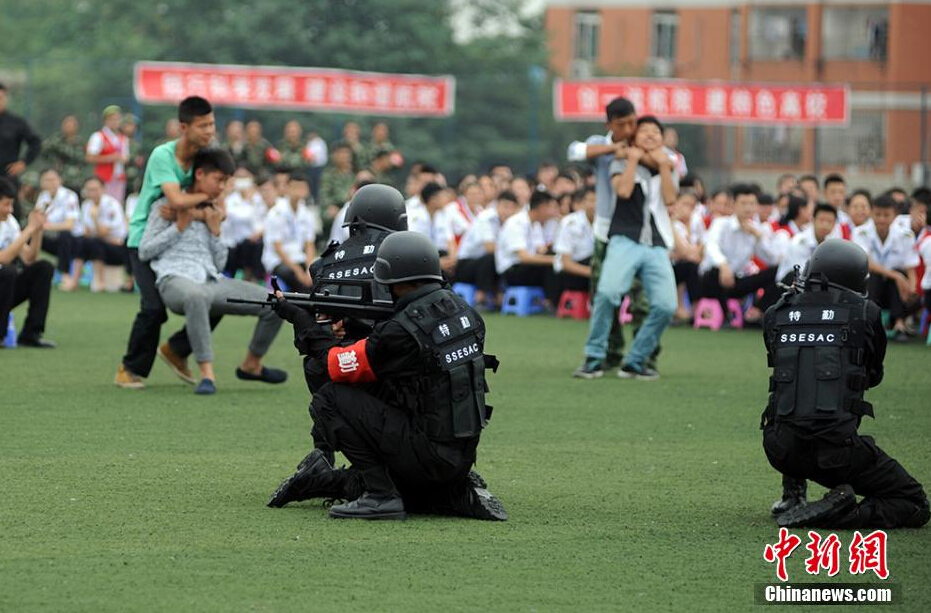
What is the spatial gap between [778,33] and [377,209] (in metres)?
37.6

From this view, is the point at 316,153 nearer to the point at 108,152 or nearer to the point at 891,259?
the point at 108,152

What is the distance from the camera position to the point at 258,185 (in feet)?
68.9

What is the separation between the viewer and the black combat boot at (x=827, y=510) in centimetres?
682

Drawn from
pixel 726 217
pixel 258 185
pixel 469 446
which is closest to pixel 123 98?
pixel 258 185

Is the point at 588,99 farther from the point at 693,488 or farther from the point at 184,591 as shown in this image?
the point at 184,591

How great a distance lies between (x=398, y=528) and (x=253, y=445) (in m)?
2.41

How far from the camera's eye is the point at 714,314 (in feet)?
57.0

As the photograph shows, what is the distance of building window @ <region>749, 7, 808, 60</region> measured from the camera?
143 feet

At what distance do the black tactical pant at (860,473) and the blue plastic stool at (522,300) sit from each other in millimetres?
11788

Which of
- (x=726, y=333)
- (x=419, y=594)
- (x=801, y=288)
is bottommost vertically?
(x=726, y=333)

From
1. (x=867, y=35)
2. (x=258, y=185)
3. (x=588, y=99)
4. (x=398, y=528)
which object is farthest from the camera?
(x=867, y=35)

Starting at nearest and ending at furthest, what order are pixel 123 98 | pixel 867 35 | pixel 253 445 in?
pixel 253 445, pixel 123 98, pixel 867 35

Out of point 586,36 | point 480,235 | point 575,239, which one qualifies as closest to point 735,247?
point 575,239

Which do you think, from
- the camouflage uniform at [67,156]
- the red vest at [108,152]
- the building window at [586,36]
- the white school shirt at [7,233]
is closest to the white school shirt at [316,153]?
the red vest at [108,152]
